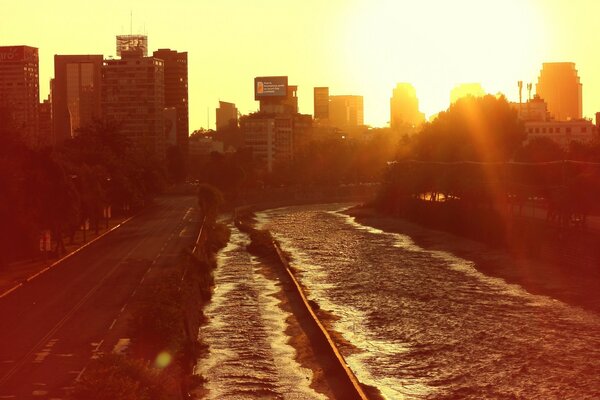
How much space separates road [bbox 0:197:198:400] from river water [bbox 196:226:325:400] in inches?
159

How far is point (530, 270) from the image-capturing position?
2825 inches

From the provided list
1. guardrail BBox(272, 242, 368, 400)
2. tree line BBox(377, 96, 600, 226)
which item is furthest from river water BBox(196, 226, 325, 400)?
tree line BBox(377, 96, 600, 226)

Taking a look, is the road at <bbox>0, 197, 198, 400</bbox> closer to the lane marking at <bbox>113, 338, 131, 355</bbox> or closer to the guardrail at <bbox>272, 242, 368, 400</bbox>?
the lane marking at <bbox>113, 338, 131, 355</bbox>

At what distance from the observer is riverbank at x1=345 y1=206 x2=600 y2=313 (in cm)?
5806

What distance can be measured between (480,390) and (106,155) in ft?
308

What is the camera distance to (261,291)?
6150 cm

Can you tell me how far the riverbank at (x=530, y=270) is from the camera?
58.1 m

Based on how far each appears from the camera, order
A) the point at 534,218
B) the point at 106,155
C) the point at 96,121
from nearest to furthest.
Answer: the point at 534,218 → the point at 106,155 → the point at 96,121

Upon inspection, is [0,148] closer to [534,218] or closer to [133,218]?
[534,218]

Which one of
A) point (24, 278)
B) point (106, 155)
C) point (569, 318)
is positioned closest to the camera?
point (569, 318)

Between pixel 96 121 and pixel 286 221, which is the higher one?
pixel 96 121

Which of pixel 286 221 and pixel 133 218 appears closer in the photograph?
pixel 133 218

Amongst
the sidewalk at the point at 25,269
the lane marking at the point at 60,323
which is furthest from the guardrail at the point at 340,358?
the sidewalk at the point at 25,269

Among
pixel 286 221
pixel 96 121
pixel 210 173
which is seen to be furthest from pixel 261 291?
pixel 210 173
